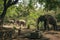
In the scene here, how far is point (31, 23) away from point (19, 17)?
10821 mm

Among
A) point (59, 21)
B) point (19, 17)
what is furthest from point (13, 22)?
point (59, 21)

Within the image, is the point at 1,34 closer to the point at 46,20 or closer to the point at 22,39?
the point at 22,39

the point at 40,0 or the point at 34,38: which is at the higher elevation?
the point at 40,0

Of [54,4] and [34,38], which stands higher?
[54,4]

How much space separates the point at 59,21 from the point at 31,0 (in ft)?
36.9

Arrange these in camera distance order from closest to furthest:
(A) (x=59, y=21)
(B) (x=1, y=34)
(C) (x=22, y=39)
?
(B) (x=1, y=34) → (C) (x=22, y=39) → (A) (x=59, y=21)

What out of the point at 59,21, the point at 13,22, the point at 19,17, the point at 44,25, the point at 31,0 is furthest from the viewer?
the point at 19,17

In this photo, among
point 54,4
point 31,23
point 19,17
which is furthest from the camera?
point 19,17

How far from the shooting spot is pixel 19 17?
38.2 meters

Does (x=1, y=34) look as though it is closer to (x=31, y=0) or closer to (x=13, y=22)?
(x=31, y=0)

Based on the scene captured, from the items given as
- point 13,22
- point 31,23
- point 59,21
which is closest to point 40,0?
point 31,23

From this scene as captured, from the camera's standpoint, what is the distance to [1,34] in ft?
38.7

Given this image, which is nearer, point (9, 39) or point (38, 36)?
point (9, 39)

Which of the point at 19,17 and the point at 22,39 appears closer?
the point at 22,39
